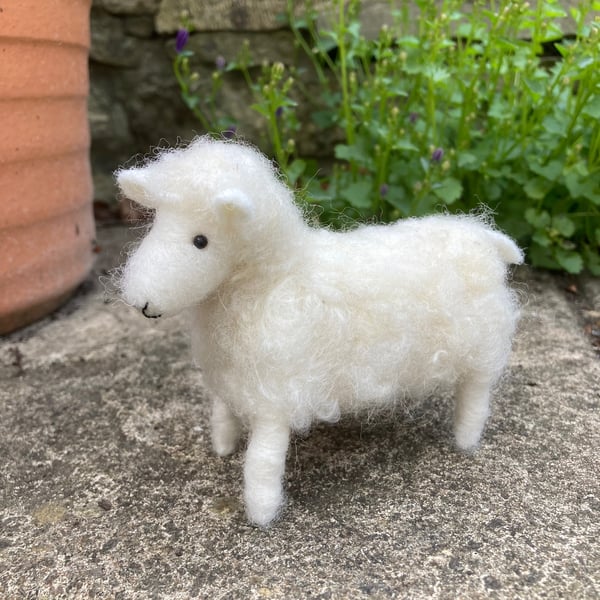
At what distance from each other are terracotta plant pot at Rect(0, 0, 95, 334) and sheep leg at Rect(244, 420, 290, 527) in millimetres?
775

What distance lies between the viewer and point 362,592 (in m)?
0.76

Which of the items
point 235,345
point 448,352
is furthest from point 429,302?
point 235,345

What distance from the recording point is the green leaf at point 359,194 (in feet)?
4.94

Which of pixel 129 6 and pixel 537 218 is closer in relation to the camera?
pixel 537 218

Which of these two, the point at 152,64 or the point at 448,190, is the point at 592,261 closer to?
the point at 448,190

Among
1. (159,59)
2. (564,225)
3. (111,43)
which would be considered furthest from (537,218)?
(111,43)

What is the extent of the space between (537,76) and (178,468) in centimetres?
112

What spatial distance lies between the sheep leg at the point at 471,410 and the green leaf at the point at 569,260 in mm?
720

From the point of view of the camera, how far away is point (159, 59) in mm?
2055

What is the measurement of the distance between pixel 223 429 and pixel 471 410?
0.38 metres

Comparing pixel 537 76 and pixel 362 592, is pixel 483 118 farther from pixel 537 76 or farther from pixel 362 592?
pixel 362 592

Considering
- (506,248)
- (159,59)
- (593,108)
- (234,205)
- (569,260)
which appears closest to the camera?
(234,205)

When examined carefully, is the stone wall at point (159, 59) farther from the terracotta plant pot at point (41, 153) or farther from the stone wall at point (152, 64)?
the terracotta plant pot at point (41, 153)

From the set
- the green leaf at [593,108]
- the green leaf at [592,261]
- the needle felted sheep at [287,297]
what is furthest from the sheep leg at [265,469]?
the green leaf at [592,261]
